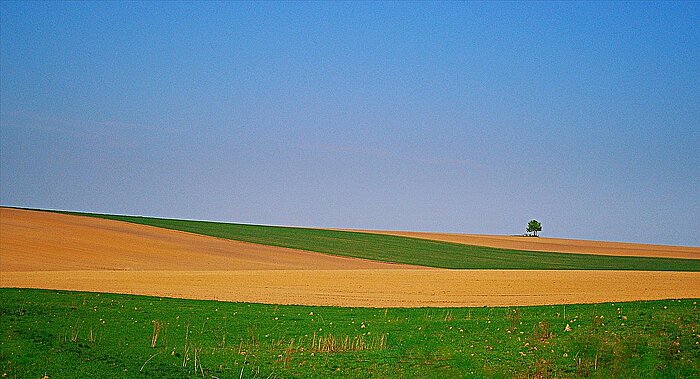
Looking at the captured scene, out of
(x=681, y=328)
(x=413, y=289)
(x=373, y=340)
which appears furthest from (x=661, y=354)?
(x=413, y=289)

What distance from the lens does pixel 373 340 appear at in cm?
1723

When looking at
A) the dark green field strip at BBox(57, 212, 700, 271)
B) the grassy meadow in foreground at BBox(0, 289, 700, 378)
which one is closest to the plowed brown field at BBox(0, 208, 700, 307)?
the dark green field strip at BBox(57, 212, 700, 271)

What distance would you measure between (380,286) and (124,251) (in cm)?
2080

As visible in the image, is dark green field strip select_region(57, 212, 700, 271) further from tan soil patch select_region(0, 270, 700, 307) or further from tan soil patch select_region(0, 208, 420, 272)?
tan soil patch select_region(0, 270, 700, 307)

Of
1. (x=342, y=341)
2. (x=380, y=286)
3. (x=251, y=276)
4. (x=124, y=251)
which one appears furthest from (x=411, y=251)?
(x=342, y=341)

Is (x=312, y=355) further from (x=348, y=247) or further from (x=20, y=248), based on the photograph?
(x=348, y=247)

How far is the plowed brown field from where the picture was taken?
92.5ft

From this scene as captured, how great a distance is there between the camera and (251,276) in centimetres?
3609

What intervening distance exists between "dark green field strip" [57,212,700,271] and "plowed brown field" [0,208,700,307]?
15.7 feet

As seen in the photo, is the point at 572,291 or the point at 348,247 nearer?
the point at 572,291

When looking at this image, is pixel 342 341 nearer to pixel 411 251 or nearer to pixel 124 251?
pixel 124 251

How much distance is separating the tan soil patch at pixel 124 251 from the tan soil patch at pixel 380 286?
549 centimetres

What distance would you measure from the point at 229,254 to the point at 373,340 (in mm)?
33773

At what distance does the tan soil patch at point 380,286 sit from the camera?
27.2 m
